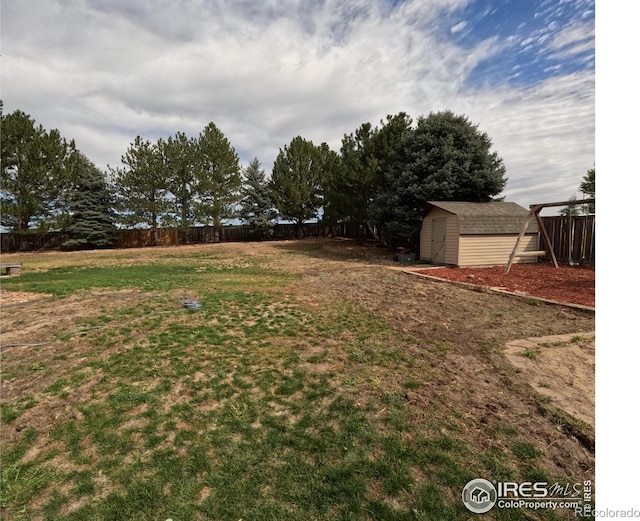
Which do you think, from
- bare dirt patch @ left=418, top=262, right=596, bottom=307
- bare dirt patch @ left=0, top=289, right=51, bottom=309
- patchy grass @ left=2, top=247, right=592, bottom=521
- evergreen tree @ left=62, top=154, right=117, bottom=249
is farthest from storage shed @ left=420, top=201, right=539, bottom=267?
evergreen tree @ left=62, top=154, right=117, bottom=249

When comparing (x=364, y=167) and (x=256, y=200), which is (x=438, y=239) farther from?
(x=256, y=200)

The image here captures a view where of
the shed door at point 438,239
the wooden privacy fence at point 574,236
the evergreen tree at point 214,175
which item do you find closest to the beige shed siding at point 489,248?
the wooden privacy fence at point 574,236

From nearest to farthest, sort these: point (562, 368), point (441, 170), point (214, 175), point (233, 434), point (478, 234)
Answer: point (233, 434) → point (562, 368) → point (478, 234) → point (441, 170) → point (214, 175)

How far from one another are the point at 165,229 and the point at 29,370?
99.7 ft

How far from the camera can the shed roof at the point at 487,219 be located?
14.1 m

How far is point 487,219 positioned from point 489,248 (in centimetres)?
136

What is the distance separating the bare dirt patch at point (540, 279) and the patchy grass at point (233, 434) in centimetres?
531

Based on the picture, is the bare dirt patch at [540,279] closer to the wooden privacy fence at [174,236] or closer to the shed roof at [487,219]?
the shed roof at [487,219]

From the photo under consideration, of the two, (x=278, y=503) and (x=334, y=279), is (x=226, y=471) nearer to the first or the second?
(x=278, y=503)

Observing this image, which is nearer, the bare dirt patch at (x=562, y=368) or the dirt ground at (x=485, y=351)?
the dirt ground at (x=485, y=351)

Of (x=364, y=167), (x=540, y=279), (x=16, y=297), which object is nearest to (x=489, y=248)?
(x=540, y=279)

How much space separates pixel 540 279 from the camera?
1045cm

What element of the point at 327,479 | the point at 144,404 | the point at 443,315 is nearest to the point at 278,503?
the point at 327,479

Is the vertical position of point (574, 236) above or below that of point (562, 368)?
above
